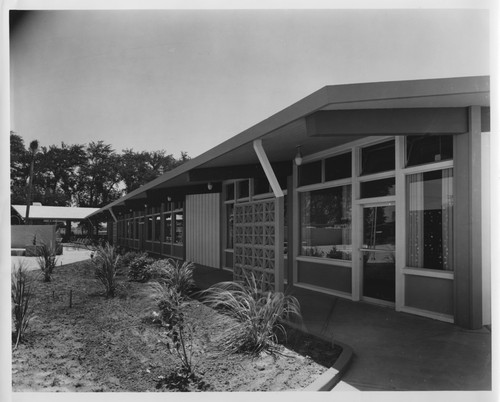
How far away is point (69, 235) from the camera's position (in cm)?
2611

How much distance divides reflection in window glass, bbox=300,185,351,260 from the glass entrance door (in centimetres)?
45

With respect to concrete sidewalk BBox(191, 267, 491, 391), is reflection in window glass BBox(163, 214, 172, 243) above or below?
above

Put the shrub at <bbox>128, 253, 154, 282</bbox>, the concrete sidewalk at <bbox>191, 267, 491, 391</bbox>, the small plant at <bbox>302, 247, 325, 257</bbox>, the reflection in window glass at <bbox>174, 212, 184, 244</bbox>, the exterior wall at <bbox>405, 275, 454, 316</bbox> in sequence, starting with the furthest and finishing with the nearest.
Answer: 1. the reflection in window glass at <bbox>174, 212, 184, 244</bbox>
2. the shrub at <bbox>128, 253, 154, 282</bbox>
3. the small plant at <bbox>302, 247, 325, 257</bbox>
4. the exterior wall at <bbox>405, 275, 454, 316</bbox>
5. the concrete sidewalk at <bbox>191, 267, 491, 391</bbox>

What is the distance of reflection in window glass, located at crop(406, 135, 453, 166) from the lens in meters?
5.14

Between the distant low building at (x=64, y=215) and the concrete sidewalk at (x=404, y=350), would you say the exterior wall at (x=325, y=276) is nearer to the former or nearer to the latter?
the concrete sidewalk at (x=404, y=350)

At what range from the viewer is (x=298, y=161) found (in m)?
6.37

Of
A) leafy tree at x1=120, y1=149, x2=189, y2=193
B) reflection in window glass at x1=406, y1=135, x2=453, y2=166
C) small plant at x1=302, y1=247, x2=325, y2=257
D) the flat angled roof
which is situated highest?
leafy tree at x1=120, y1=149, x2=189, y2=193

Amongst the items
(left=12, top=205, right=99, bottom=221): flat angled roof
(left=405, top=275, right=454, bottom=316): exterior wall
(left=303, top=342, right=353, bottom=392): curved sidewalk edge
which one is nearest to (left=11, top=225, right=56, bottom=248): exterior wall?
(left=303, top=342, right=353, bottom=392): curved sidewalk edge

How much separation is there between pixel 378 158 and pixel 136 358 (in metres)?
4.84

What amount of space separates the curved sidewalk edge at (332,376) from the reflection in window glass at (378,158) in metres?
3.38

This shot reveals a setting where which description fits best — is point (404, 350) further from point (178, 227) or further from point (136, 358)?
point (178, 227)

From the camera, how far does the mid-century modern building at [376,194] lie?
459 centimetres

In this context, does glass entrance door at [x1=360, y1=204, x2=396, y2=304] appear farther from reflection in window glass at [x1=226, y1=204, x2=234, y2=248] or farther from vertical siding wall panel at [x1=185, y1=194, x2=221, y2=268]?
vertical siding wall panel at [x1=185, y1=194, x2=221, y2=268]

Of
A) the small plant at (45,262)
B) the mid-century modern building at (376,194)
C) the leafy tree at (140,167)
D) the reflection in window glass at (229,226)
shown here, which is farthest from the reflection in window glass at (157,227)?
the mid-century modern building at (376,194)
